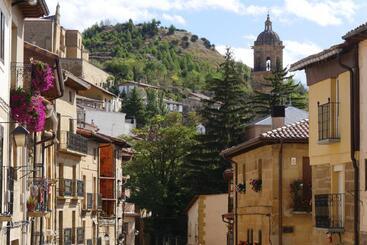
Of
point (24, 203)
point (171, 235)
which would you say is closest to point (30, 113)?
point (24, 203)

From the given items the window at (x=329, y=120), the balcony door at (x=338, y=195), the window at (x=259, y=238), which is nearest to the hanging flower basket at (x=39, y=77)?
the window at (x=329, y=120)

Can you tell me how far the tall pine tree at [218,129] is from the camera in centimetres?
7525

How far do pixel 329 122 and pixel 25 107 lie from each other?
24.1 feet

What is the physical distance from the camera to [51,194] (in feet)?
121

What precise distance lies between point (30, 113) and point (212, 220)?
109 feet

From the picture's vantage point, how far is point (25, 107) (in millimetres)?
22422

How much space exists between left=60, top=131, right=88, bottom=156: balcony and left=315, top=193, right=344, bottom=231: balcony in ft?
48.7

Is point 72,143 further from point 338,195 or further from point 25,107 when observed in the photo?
point 25,107

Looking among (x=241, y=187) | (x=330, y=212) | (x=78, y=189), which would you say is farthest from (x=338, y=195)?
(x=78, y=189)

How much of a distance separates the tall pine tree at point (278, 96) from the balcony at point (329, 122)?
63822mm

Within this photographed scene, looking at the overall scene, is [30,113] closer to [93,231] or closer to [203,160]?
[93,231]

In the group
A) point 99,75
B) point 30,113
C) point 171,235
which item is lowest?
point 171,235

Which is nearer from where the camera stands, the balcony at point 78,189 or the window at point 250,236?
the window at point 250,236

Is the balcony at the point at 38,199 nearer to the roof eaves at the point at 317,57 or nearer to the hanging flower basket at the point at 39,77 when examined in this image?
the hanging flower basket at the point at 39,77
